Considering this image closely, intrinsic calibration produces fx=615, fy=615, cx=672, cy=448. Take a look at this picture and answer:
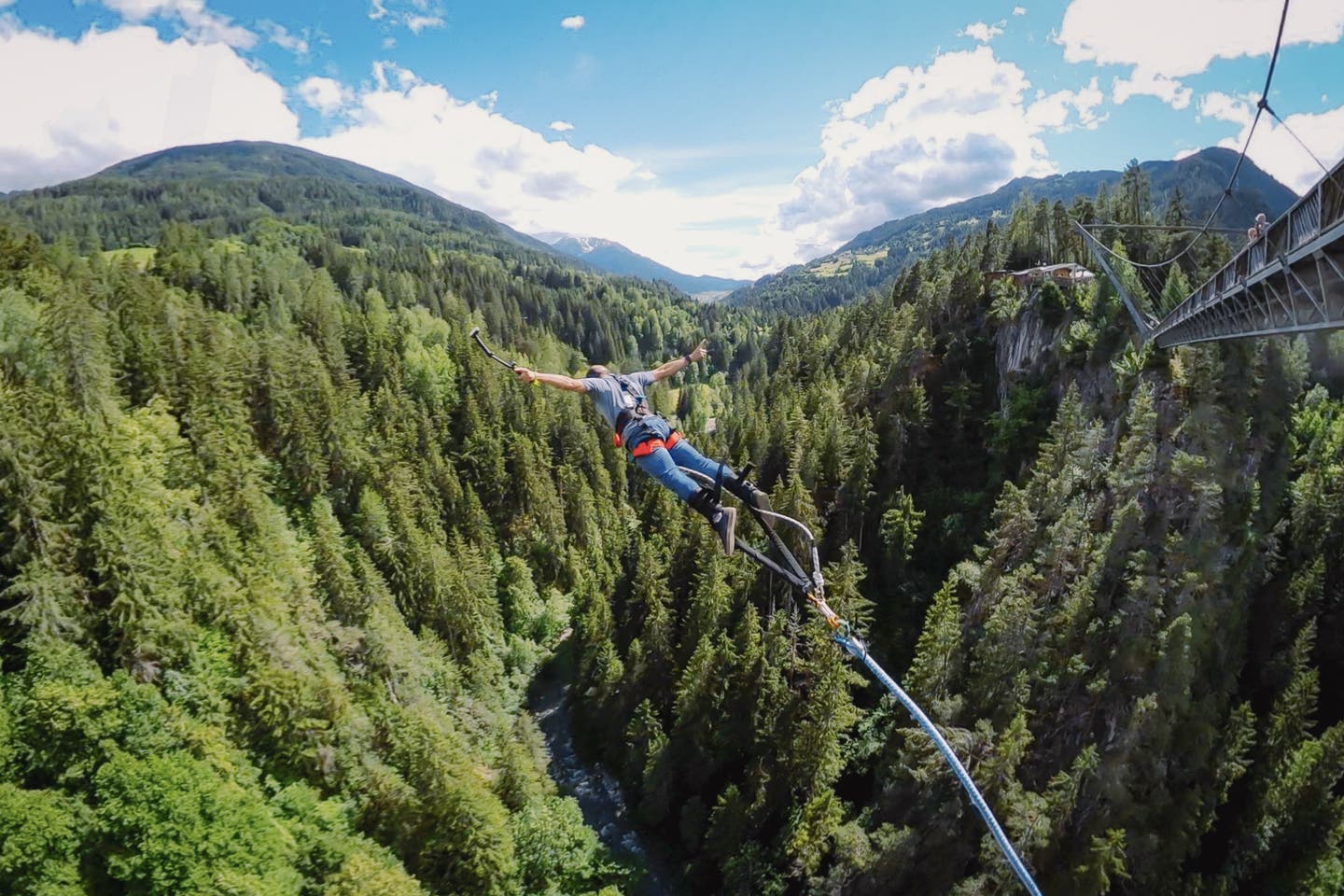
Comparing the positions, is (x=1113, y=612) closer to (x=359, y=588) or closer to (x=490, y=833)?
(x=490, y=833)

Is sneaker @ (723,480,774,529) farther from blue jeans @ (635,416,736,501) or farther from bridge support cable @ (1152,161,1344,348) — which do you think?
bridge support cable @ (1152,161,1344,348)

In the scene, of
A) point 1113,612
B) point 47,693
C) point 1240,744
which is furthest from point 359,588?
point 1240,744

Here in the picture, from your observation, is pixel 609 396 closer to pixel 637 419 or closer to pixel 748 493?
pixel 637 419

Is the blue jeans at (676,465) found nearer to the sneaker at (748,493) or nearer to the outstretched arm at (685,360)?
the sneaker at (748,493)

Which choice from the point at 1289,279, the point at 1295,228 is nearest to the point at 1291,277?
the point at 1289,279

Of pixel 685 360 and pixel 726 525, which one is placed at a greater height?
pixel 685 360

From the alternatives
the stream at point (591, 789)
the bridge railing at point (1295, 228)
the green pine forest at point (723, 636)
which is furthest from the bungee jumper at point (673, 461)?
the stream at point (591, 789)

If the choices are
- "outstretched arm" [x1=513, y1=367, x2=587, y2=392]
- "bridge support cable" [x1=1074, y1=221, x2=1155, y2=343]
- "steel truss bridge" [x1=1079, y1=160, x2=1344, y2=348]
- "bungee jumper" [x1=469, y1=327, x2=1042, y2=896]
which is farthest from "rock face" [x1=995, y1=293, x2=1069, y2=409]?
"outstretched arm" [x1=513, y1=367, x2=587, y2=392]
